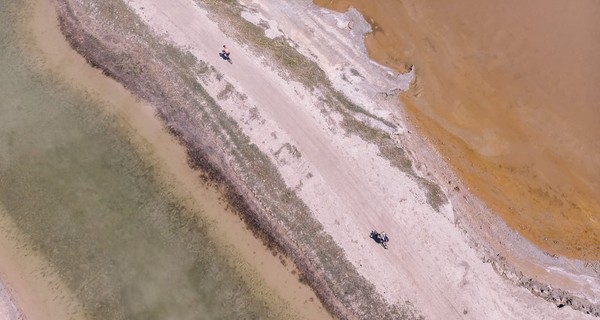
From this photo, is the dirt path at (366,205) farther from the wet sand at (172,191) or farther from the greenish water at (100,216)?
the greenish water at (100,216)

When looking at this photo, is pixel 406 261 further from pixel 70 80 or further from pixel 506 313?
pixel 70 80

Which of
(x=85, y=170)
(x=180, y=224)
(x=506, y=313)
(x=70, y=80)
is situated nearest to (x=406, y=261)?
(x=506, y=313)

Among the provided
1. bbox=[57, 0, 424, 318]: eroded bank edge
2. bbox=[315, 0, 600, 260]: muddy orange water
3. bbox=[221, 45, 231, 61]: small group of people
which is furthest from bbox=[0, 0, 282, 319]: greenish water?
bbox=[315, 0, 600, 260]: muddy orange water

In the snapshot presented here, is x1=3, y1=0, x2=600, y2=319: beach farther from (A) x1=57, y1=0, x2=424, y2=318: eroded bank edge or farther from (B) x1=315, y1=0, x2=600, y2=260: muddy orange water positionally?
(B) x1=315, y1=0, x2=600, y2=260: muddy orange water

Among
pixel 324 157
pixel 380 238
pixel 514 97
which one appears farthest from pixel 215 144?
pixel 514 97

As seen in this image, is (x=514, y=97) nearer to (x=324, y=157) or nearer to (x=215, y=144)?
(x=324, y=157)

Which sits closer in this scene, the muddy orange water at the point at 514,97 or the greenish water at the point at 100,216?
the greenish water at the point at 100,216

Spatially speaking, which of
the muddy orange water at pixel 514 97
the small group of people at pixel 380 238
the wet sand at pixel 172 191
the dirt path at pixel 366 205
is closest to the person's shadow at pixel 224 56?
the dirt path at pixel 366 205
